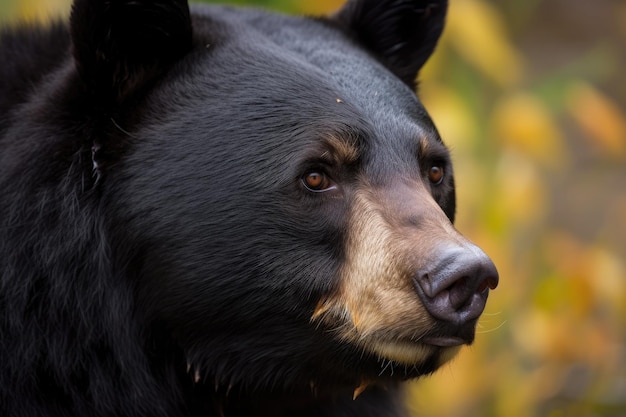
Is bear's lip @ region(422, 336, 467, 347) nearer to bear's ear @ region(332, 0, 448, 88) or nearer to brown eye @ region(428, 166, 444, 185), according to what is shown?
brown eye @ region(428, 166, 444, 185)

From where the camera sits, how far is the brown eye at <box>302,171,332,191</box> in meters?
3.08

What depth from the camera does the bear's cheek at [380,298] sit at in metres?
2.85

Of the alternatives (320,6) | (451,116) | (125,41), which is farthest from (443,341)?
(320,6)

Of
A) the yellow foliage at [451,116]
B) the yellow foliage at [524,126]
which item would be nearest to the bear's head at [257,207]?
the yellow foliage at [451,116]

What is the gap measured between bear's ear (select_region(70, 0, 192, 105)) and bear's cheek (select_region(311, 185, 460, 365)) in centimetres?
83

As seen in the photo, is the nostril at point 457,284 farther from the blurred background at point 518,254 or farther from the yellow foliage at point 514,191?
the yellow foliage at point 514,191

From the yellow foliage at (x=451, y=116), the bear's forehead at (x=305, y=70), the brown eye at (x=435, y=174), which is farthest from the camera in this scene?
the yellow foliage at (x=451, y=116)

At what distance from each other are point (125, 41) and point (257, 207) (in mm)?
699

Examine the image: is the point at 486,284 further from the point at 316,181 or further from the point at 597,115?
the point at 597,115

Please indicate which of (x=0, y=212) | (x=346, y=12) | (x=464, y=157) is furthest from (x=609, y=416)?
(x=0, y=212)

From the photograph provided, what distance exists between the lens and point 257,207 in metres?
3.05

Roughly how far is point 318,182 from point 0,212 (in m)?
1.00

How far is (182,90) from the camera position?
128 inches

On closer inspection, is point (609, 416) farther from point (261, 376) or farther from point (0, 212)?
point (0, 212)
